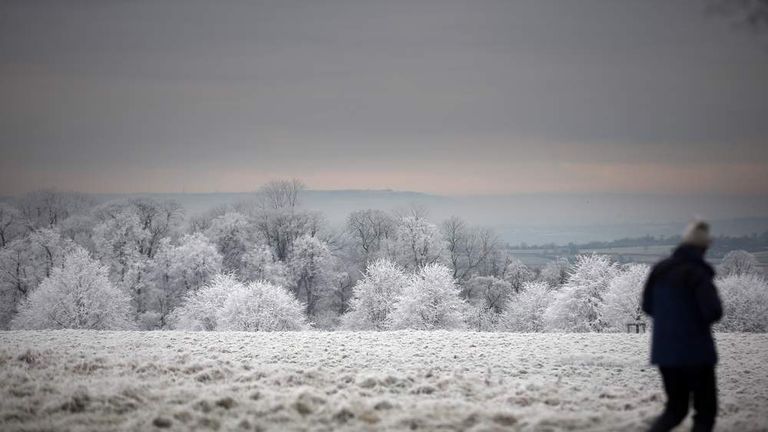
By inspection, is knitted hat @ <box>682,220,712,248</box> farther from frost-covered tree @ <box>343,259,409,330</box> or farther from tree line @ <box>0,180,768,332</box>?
frost-covered tree @ <box>343,259,409,330</box>

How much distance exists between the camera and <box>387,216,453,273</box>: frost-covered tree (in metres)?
70.4

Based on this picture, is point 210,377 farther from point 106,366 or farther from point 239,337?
point 239,337

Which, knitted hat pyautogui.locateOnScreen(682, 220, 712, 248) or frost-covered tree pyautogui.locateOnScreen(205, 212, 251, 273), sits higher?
knitted hat pyautogui.locateOnScreen(682, 220, 712, 248)

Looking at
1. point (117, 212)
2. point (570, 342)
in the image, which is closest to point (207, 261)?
point (117, 212)

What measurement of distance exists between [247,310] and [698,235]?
45284 millimetres

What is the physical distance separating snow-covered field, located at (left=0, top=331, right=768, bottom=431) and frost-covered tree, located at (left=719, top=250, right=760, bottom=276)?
64169mm

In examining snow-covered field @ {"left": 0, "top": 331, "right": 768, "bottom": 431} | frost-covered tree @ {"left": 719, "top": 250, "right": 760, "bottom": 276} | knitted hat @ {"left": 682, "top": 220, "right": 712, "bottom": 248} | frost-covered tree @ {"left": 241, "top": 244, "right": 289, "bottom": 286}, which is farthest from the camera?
frost-covered tree @ {"left": 719, "top": 250, "right": 760, "bottom": 276}

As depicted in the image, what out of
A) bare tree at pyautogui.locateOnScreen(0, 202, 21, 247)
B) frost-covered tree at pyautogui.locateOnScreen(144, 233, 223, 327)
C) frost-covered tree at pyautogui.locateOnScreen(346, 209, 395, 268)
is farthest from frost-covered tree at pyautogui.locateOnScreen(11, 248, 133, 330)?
frost-covered tree at pyautogui.locateOnScreen(346, 209, 395, 268)

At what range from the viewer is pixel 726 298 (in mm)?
50531

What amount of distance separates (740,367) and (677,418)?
35.9 feet

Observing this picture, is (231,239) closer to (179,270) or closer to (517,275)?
(179,270)

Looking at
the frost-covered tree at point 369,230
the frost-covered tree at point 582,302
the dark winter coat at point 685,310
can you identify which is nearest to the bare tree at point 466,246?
the frost-covered tree at point 369,230

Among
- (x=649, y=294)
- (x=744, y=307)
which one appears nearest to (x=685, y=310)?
(x=649, y=294)

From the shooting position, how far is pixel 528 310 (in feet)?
208
